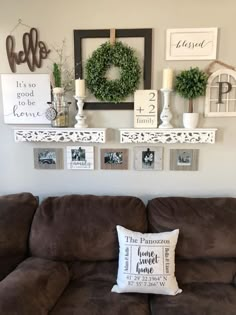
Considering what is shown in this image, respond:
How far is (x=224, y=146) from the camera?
6.84 ft

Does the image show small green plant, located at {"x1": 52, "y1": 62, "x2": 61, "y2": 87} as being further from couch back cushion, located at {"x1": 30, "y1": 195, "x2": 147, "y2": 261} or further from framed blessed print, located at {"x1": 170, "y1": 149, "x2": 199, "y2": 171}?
framed blessed print, located at {"x1": 170, "y1": 149, "x2": 199, "y2": 171}

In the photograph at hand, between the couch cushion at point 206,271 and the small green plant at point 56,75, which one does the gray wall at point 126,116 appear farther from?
the couch cushion at point 206,271

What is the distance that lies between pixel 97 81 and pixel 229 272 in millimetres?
1509

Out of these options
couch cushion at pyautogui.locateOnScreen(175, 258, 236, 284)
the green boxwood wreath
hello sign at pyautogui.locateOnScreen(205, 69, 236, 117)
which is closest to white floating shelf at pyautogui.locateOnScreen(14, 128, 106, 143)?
the green boxwood wreath

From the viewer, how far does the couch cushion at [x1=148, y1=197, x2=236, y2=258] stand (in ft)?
5.83

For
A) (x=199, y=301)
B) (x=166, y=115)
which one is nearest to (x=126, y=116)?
(x=166, y=115)

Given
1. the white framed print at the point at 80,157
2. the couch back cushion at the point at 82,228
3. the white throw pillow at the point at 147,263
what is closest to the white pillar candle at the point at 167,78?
the white framed print at the point at 80,157

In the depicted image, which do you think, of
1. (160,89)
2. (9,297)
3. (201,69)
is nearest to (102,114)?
(160,89)

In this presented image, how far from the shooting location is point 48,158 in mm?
2189

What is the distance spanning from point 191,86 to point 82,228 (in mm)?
1168

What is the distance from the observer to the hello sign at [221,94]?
6.52 ft

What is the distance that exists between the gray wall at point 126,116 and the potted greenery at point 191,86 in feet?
0.32

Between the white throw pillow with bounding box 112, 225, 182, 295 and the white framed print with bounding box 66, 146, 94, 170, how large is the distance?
633 mm

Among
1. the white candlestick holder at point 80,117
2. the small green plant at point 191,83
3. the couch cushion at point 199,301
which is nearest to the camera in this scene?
the couch cushion at point 199,301
